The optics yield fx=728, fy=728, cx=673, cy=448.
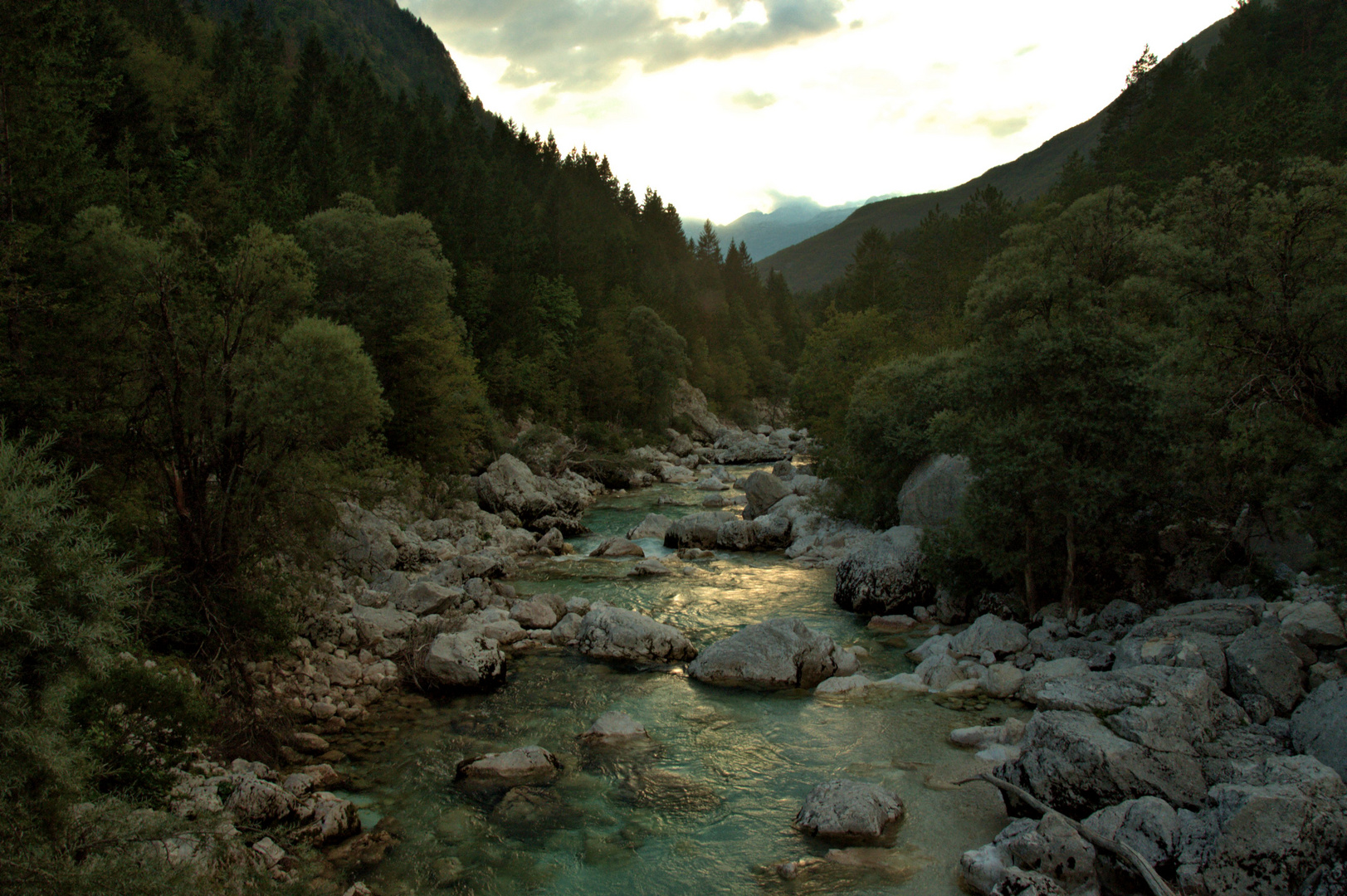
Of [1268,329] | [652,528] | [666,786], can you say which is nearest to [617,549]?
[652,528]

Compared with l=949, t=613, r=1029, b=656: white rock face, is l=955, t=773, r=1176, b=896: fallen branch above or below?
above

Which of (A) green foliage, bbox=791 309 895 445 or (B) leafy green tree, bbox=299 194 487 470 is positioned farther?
(A) green foliage, bbox=791 309 895 445

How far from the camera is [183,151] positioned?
119 feet

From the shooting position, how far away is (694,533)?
2777 cm

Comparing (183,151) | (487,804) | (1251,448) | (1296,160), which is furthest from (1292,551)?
(183,151)

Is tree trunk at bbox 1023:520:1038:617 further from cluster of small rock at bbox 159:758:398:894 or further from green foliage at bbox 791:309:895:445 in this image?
green foliage at bbox 791:309:895:445

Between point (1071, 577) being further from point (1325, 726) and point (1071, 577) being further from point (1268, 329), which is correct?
point (1325, 726)

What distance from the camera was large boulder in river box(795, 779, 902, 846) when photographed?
963 centimetres

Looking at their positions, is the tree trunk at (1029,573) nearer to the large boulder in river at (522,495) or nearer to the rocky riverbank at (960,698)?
the rocky riverbank at (960,698)

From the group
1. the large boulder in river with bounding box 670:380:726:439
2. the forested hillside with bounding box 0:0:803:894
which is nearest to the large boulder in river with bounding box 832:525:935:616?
the forested hillside with bounding box 0:0:803:894

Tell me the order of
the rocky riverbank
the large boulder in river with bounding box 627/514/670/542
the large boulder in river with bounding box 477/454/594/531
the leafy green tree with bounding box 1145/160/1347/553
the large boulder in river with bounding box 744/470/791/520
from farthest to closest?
the large boulder in river with bounding box 744/470/791/520 < the large boulder in river with bounding box 477/454/594/531 < the large boulder in river with bounding box 627/514/670/542 < the leafy green tree with bounding box 1145/160/1347/553 < the rocky riverbank

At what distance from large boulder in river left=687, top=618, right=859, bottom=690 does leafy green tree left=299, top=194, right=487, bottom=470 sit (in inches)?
757

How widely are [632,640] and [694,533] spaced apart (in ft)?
36.5

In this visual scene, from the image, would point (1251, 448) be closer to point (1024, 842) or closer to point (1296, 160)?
point (1296, 160)
